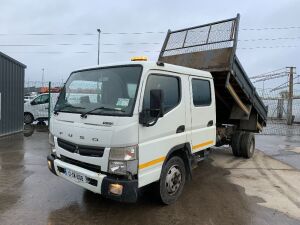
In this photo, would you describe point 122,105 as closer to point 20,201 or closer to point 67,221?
point 67,221

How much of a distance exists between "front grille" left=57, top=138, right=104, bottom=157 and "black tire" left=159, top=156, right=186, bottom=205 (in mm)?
1102

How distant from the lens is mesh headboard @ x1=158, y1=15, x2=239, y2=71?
703 centimetres

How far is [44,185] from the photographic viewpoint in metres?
5.89

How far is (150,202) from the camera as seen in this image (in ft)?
16.5

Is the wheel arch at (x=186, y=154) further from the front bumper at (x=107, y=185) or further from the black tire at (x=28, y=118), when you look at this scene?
the black tire at (x=28, y=118)

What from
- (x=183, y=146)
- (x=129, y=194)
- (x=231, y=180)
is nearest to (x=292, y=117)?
(x=231, y=180)

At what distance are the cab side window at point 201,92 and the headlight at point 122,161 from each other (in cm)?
188

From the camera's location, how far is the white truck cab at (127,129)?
3.97 meters

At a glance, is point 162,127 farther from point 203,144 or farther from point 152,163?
point 203,144

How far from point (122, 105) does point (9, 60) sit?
10.3m

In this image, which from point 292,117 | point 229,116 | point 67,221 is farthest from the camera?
point 292,117

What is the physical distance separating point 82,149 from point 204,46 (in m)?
4.51

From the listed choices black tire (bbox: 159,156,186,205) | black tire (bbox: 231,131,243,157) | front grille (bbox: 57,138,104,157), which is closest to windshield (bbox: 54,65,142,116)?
front grille (bbox: 57,138,104,157)

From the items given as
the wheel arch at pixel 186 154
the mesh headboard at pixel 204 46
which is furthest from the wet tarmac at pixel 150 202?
the mesh headboard at pixel 204 46
